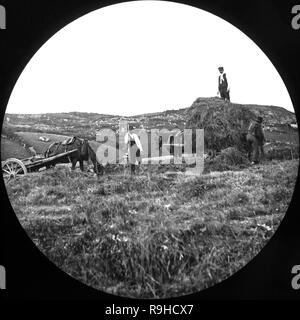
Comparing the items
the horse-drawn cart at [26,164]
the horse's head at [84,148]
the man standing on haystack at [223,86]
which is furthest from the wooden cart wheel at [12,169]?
the man standing on haystack at [223,86]

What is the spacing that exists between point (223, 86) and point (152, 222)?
133cm

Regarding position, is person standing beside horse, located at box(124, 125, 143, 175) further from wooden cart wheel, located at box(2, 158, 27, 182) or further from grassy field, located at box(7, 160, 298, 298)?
wooden cart wheel, located at box(2, 158, 27, 182)

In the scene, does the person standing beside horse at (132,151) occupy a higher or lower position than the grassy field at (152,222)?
higher

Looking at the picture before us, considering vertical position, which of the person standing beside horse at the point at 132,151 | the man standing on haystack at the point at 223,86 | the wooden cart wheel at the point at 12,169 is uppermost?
the man standing on haystack at the point at 223,86

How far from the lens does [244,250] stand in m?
4.76

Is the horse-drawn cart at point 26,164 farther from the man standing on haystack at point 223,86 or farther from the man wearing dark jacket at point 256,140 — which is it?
the man wearing dark jacket at point 256,140

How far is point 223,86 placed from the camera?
16.1 ft

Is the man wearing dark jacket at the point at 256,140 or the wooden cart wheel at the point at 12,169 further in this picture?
the man wearing dark jacket at the point at 256,140

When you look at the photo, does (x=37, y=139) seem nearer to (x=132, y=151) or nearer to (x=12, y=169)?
(x=12, y=169)

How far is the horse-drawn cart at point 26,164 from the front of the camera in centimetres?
489

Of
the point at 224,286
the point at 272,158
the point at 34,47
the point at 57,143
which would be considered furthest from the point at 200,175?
the point at 34,47

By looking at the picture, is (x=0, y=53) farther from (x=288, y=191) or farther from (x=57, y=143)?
(x=288, y=191)

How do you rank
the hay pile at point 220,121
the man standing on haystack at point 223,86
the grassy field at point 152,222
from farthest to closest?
the hay pile at point 220,121, the man standing on haystack at point 223,86, the grassy field at point 152,222

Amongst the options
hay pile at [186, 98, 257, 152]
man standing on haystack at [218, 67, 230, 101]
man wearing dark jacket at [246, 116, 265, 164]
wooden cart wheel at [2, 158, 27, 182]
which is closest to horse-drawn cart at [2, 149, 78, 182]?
wooden cart wheel at [2, 158, 27, 182]
